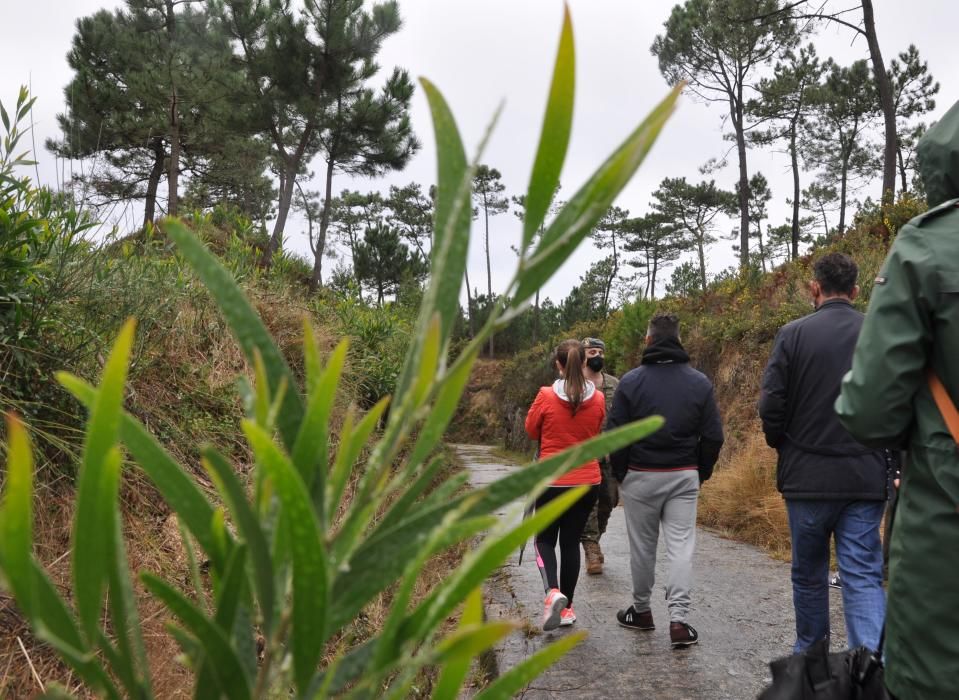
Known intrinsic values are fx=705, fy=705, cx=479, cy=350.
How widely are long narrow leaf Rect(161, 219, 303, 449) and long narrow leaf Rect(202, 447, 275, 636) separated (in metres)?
0.05

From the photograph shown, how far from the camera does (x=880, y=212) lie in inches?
457

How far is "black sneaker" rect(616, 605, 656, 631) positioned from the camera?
4262mm

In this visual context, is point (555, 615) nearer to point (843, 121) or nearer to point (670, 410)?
point (670, 410)

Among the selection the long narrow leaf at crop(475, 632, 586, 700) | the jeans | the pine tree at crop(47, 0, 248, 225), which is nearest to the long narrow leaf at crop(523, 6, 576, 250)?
the long narrow leaf at crop(475, 632, 586, 700)

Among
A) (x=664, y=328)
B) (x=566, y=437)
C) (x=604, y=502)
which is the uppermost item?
(x=664, y=328)

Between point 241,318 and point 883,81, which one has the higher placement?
point 883,81

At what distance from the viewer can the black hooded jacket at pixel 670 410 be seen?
416 centimetres

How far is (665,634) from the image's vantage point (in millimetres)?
4199

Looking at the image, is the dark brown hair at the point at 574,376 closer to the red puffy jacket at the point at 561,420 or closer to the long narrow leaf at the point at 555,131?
the red puffy jacket at the point at 561,420

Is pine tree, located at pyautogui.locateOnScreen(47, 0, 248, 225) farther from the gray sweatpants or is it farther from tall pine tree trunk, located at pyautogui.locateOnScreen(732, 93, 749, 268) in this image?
tall pine tree trunk, located at pyautogui.locateOnScreen(732, 93, 749, 268)

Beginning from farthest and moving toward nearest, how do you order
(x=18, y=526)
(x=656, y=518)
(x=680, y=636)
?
(x=656, y=518) → (x=680, y=636) → (x=18, y=526)

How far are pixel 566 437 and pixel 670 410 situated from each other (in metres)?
0.70

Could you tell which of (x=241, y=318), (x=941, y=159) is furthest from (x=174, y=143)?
(x=241, y=318)

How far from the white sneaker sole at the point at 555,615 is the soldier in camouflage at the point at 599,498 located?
134 centimetres
